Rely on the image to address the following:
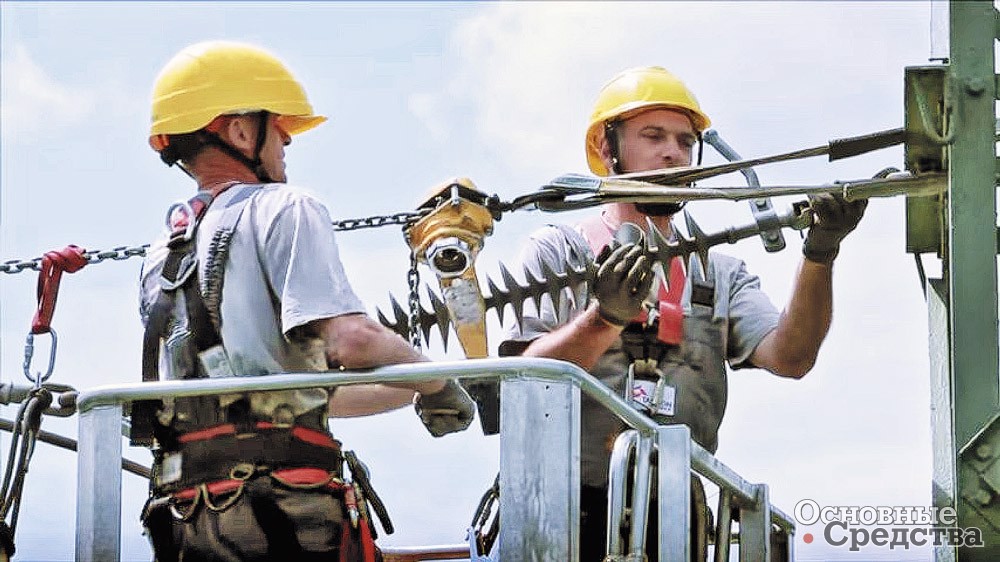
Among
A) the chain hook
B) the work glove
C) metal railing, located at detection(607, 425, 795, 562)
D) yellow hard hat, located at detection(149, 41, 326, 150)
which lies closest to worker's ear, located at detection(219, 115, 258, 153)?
yellow hard hat, located at detection(149, 41, 326, 150)

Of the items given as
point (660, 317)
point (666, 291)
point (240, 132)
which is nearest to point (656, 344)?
point (660, 317)

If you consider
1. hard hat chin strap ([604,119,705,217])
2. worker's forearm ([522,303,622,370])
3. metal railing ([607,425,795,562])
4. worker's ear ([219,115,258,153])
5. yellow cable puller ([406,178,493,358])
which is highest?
hard hat chin strap ([604,119,705,217])

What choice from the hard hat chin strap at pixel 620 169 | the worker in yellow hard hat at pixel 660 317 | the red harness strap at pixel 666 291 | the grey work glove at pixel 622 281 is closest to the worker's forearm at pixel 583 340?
the worker in yellow hard hat at pixel 660 317

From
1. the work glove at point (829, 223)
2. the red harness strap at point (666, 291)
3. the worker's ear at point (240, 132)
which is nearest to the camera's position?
the worker's ear at point (240, 132)

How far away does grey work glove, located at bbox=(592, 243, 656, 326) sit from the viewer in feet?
24.4

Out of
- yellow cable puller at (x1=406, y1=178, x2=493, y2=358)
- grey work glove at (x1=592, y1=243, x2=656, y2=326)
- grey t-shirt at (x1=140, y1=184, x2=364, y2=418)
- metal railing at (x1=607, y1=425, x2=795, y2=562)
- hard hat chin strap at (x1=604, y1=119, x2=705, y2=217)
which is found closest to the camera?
metal railing at (x1=607, y1=425, x2=795, y2=562)

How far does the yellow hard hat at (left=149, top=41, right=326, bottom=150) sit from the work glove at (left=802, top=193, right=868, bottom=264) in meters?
1.99

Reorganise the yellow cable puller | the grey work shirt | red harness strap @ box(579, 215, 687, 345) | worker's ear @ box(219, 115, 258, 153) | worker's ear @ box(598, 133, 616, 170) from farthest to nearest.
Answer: worker's ear @ box(598, 133, 616, 170)
red harness strap @ box(579, 215, 687, 345)
the grey work shirt
the yellow cable puller
worker's ear @ box(219, 115, 258, 153)

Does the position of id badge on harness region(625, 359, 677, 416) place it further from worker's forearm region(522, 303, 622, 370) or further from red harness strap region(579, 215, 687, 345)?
worker's forearm region(522, 303, 622, 370)

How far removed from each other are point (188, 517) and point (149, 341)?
0.62m

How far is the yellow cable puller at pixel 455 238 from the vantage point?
7727 millimetres

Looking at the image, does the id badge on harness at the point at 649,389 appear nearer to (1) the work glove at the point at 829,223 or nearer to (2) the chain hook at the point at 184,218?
(1) the work glove at the point at 829,223

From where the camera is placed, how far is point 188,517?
666cm

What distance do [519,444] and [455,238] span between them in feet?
5.91
